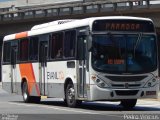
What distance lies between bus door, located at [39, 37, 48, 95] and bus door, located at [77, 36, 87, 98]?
130 inches

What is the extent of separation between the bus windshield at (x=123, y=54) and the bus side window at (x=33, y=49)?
209 inches

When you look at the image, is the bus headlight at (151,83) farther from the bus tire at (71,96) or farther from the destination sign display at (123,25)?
the bus tire at (71,96)

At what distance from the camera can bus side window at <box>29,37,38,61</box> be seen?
82.8 ft

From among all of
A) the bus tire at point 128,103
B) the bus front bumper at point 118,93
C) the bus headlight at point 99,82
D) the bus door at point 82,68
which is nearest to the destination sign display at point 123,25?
the bus door at point 82,68

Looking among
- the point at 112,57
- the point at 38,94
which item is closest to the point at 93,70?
the point at 112,57

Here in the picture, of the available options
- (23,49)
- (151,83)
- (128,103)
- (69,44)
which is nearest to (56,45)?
(69,44)

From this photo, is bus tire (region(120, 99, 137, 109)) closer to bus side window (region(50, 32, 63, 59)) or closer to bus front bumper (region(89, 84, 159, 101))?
bus front bumper (region(89, 84, 159, 101))

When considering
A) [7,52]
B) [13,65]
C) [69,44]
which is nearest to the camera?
[69,44]

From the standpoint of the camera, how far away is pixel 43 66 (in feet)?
80.4

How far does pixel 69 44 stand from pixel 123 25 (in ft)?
7.49

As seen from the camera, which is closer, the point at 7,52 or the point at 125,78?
the point at 125,78

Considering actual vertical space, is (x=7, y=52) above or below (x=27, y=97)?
above

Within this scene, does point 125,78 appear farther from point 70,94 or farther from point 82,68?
point 70,94

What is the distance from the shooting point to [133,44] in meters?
20.8
